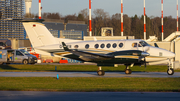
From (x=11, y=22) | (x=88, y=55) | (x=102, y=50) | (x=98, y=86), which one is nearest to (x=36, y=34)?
(x=88, y=55)

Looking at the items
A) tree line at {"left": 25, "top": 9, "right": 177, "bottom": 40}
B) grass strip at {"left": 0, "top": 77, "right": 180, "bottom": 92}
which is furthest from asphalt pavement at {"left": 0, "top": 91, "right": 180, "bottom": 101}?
tree line at {"left": 25, "top": 9, "right": 177, "bottom": 40}

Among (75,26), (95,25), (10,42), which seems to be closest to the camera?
(10,42)

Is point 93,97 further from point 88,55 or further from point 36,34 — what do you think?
point 36,34

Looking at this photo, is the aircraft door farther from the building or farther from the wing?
the building

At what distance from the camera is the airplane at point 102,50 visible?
19.4 metres

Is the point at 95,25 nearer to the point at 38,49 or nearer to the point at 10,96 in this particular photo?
the point at 38,49

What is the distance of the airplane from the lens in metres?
19.4

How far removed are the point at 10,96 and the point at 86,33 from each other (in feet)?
293

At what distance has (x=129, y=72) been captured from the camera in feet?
69.4

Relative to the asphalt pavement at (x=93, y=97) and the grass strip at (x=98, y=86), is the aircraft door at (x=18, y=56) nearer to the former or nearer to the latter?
the grass strip at (x=98, y=86)

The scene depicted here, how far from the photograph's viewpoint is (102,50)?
2061 cm

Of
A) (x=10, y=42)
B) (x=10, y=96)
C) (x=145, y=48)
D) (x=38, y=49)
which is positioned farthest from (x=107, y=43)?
(x=10, y=42)

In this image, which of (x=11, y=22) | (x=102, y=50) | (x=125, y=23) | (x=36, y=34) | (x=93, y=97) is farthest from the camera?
(x=125, y=23)

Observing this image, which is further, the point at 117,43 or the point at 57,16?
the point at 57,16
